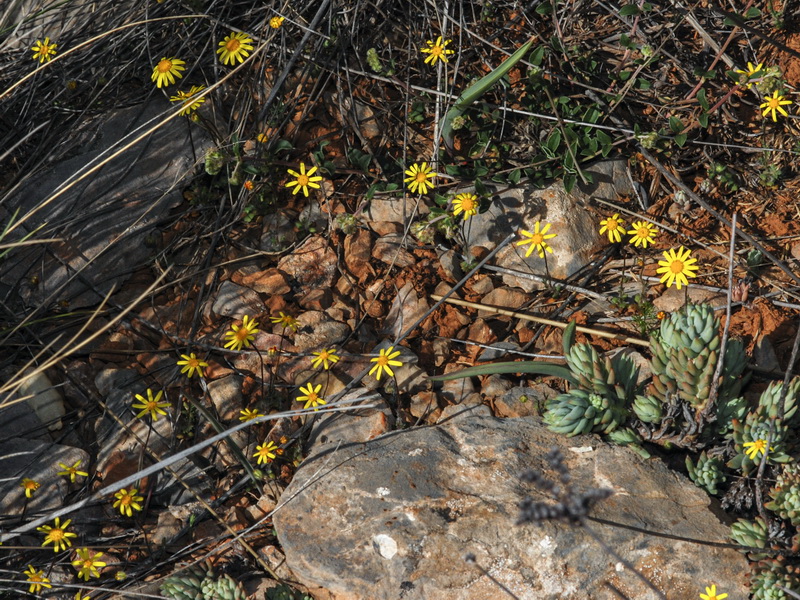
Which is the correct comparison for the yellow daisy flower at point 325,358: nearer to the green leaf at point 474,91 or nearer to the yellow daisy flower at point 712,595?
the green leaf at point 474,91

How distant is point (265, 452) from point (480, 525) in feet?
3.30

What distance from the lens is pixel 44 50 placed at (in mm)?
4145


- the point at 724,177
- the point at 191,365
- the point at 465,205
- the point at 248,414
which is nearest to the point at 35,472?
the point at 191,365

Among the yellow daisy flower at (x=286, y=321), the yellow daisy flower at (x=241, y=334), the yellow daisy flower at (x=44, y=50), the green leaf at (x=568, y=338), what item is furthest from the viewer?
the yellow daisy flower at (x=44, y=50)

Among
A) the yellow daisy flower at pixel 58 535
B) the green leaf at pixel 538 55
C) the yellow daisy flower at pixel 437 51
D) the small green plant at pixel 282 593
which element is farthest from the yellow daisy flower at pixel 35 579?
the green leaf at pixel 538 55

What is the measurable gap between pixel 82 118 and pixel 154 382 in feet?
5.97

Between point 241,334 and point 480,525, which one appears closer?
point 480,525

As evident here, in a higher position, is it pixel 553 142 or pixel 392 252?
pixel 553 142

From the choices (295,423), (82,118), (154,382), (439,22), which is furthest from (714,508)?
(82,118)

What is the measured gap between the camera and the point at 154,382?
354cm

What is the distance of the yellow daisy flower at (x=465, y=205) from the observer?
3605 mm

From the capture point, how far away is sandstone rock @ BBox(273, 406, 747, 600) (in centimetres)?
262

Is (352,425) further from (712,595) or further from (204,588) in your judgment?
(712,595)

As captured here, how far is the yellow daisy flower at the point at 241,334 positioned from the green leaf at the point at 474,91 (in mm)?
1480
